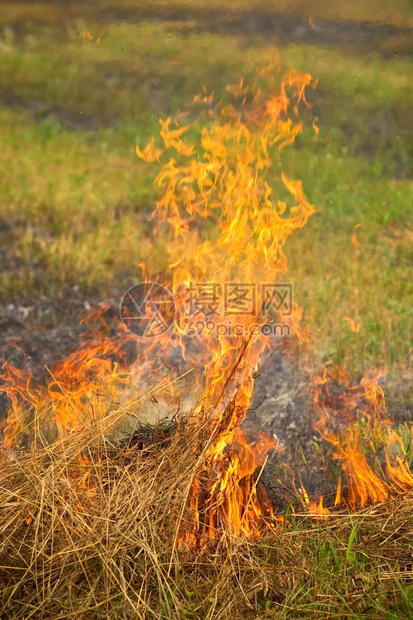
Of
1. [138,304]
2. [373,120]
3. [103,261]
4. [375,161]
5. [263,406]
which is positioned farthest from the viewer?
[373,120]

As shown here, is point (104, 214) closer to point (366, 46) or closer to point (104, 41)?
point (104, 41)

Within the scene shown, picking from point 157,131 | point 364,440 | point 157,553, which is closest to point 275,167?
point 157,131

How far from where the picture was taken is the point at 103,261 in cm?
684

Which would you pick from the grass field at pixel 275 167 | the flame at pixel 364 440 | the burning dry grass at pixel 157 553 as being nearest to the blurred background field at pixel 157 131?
the grass field at pixel 275 167

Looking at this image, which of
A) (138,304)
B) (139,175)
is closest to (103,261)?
(138,304)

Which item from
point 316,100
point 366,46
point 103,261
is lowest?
point 103,261

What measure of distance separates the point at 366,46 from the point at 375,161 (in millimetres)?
3051

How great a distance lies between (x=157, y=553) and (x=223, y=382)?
103 centimetres

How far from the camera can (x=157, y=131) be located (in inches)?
415

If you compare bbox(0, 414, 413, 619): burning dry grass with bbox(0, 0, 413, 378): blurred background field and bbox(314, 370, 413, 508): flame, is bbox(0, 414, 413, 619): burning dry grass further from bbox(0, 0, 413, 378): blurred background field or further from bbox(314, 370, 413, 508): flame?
bbox(0, 0, 413, 378): blurred background field

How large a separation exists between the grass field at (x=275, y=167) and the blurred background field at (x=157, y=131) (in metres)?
0.03

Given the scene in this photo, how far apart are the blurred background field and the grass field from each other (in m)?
0.03

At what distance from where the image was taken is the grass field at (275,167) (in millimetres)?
2994

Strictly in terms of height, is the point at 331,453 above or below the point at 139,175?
below
